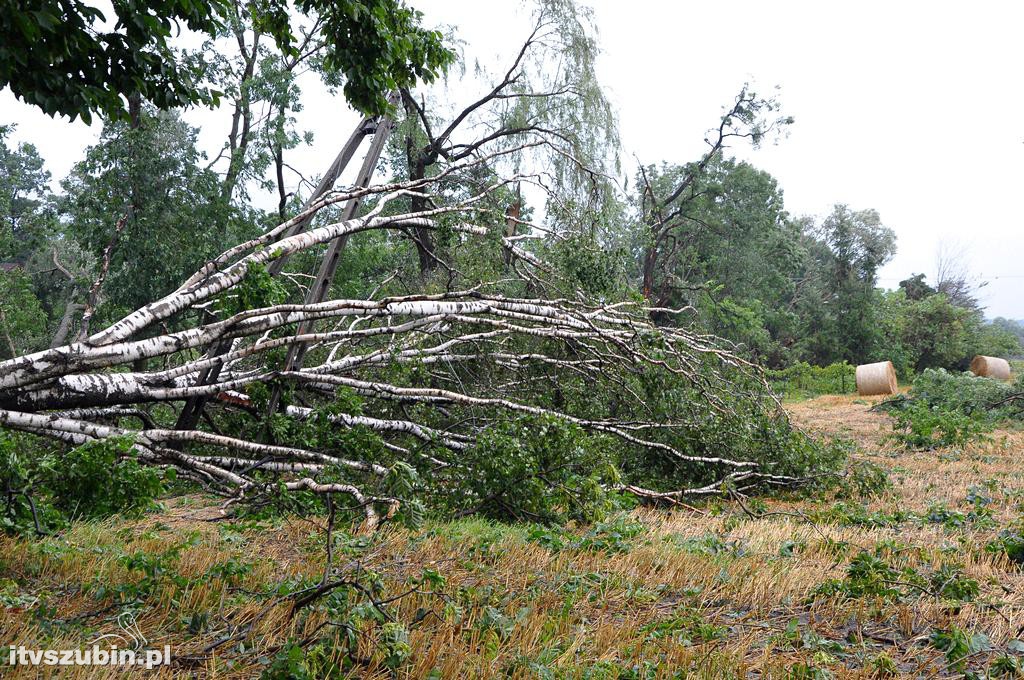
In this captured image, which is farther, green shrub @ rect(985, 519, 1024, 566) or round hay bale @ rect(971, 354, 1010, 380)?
round hay bale @ rect(971, 354, 1010, 380)

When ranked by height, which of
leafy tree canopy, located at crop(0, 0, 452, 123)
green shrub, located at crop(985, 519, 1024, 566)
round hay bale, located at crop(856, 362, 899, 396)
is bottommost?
green shrub, located at crop(985, 519, 1024, 566)

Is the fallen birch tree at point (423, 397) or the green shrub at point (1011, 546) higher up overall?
the fallen birch tree at point (423, 397)

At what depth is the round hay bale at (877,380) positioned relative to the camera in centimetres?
2166

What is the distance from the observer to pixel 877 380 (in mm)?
21734

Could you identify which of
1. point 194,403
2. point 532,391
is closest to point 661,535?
point 532,391

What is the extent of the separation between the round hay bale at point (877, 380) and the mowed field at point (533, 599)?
58.6 feet

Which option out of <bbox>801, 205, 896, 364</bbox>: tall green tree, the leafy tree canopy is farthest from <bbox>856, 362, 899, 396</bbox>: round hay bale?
the leafy tree canopy

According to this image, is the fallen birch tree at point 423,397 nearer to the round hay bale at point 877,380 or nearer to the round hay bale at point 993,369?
the round hay bale at point 877,380

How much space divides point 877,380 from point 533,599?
21.2 meters

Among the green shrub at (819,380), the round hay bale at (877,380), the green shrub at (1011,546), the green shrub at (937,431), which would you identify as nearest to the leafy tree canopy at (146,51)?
the green shrub at (1011,546)

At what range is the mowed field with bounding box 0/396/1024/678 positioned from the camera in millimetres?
2912

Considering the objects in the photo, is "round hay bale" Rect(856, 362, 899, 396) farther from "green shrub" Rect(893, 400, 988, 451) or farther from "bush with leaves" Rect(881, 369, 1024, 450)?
"green shrub" Rect(893, 400, 988, 451)

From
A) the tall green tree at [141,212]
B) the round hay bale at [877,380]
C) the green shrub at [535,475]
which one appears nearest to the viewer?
the green shrub at [535,475]

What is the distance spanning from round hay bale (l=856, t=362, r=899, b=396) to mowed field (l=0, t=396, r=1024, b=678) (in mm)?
17868
